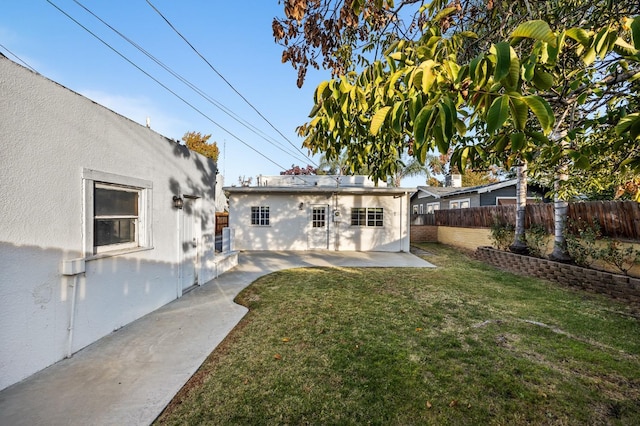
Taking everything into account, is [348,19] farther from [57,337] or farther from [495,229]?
[495,229]

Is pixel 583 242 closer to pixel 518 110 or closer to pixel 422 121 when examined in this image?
pixel 518 110

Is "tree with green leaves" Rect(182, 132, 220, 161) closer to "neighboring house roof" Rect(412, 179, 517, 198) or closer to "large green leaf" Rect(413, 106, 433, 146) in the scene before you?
"neighboring house roof" Rect(412, 179, 517, 198)

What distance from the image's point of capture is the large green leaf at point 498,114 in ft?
3.49

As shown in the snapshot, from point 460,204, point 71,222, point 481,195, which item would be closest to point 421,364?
point 71,222

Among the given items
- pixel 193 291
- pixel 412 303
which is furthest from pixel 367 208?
pixel 193 291

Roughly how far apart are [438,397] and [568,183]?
5056 millimetres

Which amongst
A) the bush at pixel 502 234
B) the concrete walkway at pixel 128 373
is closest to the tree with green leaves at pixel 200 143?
the concrete walkway at pixel 128 373

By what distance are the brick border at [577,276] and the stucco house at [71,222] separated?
339 inches

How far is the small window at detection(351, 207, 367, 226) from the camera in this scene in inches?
484

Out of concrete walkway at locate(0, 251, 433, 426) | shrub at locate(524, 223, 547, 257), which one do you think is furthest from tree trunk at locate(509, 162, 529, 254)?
concrete walkway at locate(0, 251, 433, 426)

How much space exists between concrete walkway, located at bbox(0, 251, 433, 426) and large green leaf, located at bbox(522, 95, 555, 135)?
129 inches

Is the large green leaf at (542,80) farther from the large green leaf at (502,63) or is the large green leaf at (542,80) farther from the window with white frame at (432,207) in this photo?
the window with white frame at (432,207)

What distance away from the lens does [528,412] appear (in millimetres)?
2295

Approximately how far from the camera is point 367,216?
12.3 meters
